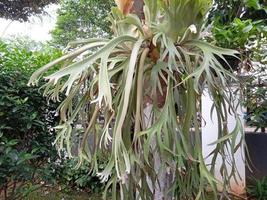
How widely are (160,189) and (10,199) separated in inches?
59.0

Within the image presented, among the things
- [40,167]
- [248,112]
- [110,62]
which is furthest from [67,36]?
[110,62]

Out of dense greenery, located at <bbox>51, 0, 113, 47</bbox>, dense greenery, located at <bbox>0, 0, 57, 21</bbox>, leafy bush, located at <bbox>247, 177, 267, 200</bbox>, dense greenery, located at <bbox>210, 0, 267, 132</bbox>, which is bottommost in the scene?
leafy bush, located at <bbox>247, 177, 267, 200</bbox>

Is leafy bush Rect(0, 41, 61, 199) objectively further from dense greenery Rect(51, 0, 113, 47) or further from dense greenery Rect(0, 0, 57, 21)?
dense greenery Rect(0, 0, 57, 21)

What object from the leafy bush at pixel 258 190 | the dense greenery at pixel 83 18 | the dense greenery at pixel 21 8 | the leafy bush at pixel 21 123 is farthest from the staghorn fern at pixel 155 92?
the dense greenery at pixel 21 8

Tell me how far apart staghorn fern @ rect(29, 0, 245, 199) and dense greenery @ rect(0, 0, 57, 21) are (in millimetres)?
5985

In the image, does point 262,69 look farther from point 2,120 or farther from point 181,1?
point 2,120

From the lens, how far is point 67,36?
33.2ft

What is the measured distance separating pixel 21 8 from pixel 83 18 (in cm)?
167

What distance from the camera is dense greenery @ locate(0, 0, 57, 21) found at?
6973mm

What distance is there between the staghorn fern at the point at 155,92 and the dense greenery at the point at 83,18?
552cm

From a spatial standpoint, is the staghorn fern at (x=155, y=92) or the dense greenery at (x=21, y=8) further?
the dense greenery at (x=21, y=8)

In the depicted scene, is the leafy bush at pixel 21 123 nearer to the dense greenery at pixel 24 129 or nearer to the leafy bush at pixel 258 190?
the dense greenery at pixel 24 129

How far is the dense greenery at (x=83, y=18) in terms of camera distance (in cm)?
775

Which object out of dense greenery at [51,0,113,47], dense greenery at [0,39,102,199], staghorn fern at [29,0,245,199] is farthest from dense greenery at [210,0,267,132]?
dense greenery at [51,0,113,47]
